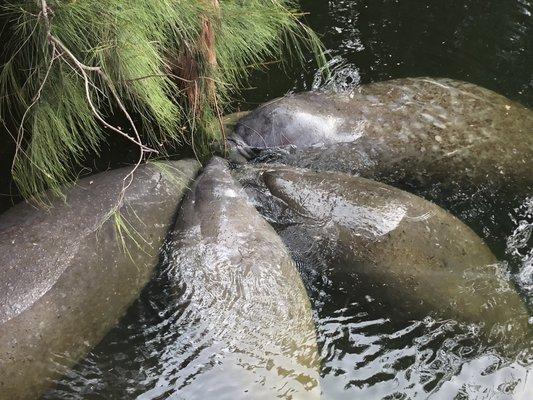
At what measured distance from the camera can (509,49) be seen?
6109mm

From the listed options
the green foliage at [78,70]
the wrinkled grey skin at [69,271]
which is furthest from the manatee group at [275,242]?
the green foliage at [78,70]

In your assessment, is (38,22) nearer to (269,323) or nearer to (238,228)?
(238,228)

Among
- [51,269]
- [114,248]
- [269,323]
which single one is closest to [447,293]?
[269,323]

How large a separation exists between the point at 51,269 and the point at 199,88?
151cm

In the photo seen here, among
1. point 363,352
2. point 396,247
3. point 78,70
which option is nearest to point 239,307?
point 363,352

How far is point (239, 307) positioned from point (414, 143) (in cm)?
200

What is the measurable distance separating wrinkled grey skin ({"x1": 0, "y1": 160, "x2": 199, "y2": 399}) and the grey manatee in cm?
106

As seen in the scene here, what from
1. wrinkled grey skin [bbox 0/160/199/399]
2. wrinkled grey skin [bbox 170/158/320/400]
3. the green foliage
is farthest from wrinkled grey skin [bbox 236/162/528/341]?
the green foliage

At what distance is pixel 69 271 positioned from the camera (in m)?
3.82

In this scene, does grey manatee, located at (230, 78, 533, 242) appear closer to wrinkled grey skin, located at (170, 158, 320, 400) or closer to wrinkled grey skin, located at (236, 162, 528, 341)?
wrinkled grey skin, located at (236, 162, 528, 341)

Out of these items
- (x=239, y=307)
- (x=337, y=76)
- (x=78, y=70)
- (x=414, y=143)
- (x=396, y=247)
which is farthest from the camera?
(x=337, y=76)

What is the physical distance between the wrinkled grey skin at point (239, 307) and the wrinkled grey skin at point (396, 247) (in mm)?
219

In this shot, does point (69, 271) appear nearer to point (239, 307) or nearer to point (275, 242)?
point (239, 307)

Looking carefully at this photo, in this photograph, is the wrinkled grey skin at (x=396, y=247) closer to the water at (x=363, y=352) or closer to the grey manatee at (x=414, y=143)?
the water at (x=363, y=352)
